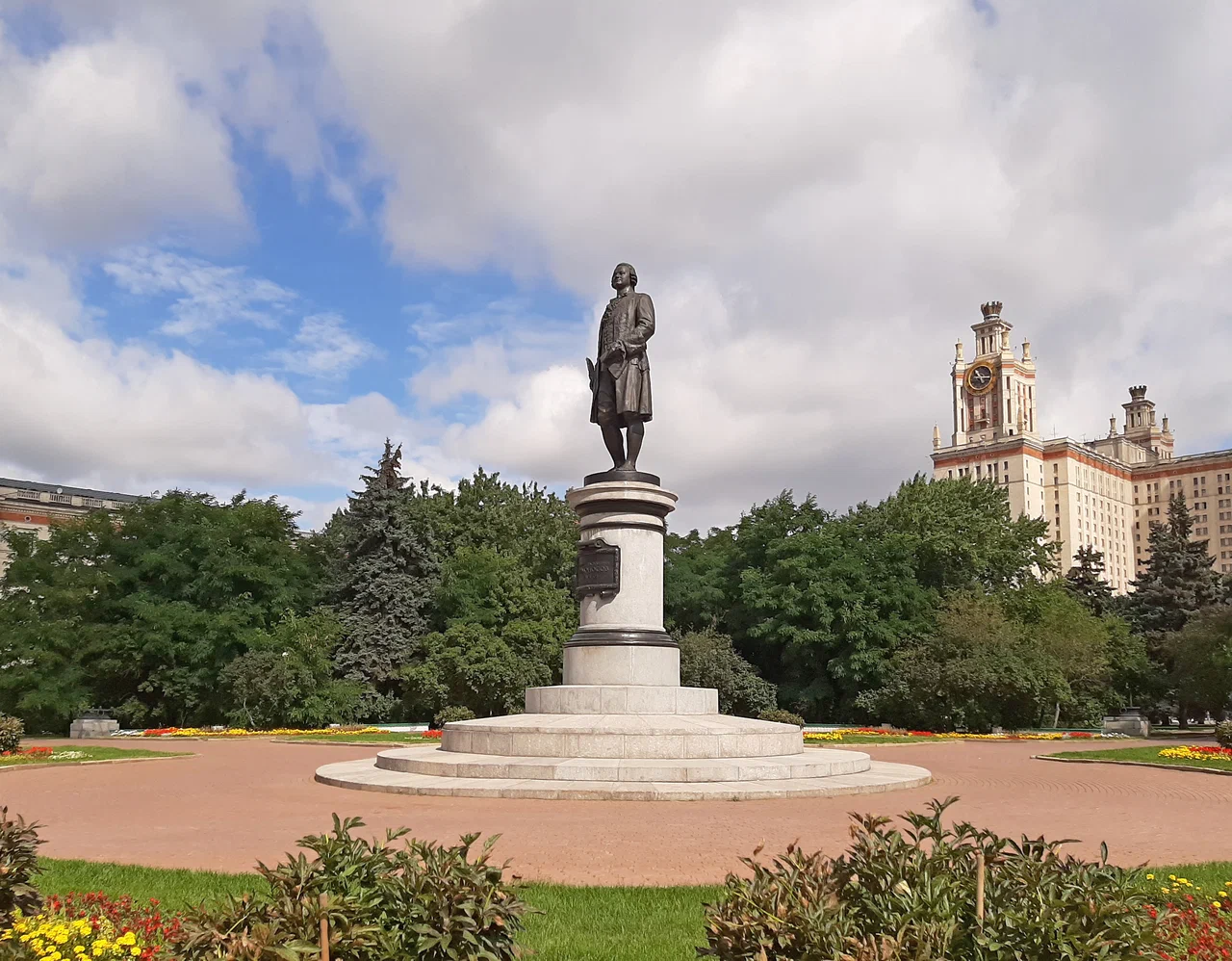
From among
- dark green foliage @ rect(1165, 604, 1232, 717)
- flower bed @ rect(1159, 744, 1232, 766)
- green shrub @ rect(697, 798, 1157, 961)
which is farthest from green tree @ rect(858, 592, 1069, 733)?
green shrub @ rect(697, 798, 1157, 961)

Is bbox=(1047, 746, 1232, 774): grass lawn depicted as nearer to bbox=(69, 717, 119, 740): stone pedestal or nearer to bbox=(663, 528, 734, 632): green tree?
bbox=(663, 528, 734, 632): green tree

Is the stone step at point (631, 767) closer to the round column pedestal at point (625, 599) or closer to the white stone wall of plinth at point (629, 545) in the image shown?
the round column pedestal at point (625, 599)

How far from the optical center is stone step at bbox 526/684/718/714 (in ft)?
58.4

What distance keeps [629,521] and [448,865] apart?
15.1 metres

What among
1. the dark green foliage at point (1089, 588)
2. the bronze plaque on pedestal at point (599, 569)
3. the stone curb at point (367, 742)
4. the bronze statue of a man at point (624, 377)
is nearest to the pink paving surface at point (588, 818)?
the bronze plaque on pedestal at point (599, 569)

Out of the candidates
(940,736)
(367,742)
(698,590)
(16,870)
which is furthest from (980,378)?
(16,870)

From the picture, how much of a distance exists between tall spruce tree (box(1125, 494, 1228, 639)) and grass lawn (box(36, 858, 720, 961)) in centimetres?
5343

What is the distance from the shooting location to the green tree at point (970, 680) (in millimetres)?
33594

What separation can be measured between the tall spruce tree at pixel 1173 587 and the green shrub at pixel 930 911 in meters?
54.9

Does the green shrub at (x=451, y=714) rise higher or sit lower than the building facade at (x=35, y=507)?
lower

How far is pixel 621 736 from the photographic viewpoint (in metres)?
15.1

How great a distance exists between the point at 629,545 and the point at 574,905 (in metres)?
12.9

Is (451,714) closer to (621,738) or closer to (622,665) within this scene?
(622,665)

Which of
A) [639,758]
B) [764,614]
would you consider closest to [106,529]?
[764,614]
